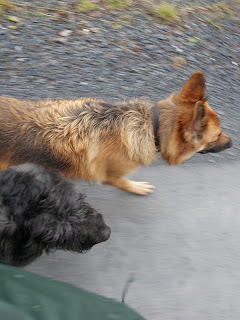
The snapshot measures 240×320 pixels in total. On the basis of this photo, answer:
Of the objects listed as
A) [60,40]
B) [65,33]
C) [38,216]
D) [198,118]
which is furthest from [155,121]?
[65,33]

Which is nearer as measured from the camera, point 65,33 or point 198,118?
point 198,118

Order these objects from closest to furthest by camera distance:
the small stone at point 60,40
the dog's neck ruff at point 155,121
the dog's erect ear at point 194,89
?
the dog's erect ear at point 194,89 → the dog's neck ruff at point 155,121 → the small stone at point 60,40

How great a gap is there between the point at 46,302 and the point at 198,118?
201 cm

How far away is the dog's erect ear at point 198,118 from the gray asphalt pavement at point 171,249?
90 centimetres

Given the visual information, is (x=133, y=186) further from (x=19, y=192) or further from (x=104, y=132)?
(x=19, y=192)

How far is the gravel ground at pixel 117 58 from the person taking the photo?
177 inches

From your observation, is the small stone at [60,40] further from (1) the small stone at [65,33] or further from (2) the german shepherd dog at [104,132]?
(2) the german shepherd dog at [104,132]

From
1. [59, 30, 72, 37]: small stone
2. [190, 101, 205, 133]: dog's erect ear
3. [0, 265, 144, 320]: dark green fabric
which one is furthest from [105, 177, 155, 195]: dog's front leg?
[59, 30, 72, 37]: small stone

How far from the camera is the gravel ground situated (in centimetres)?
451

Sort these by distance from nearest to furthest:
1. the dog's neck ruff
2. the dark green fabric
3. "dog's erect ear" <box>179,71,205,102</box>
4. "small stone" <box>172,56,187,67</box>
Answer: the dark green fabric < "dog's erect ear" <box>179,71,205,102</box> < the dog's neck ruff < "small stone" <box>172,56,187,67</box>

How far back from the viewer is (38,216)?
2.40 meters

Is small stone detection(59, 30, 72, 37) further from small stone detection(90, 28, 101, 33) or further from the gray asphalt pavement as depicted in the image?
the gray asphalt pavement

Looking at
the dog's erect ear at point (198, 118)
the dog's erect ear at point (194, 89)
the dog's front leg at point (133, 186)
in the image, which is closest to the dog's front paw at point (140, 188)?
the dog's front leg at point (133, 186)

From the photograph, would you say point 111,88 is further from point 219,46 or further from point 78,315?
point 78,315
